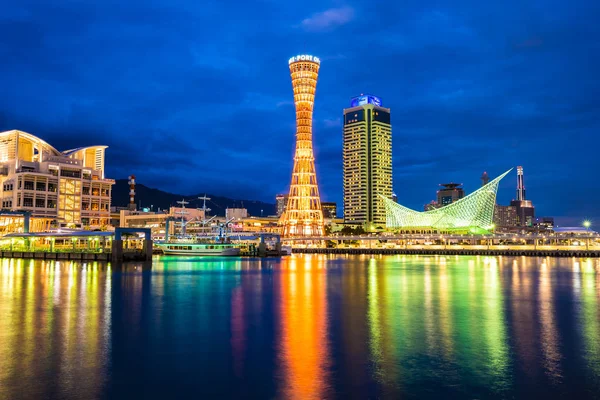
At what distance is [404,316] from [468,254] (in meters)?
84.2

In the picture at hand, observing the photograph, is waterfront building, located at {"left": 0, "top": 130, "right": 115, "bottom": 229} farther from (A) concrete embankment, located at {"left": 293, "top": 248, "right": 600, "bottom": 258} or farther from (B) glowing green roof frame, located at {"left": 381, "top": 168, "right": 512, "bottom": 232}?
(B) glowing green roof frame, located at {"left": 381, "top": 168, "right": 512, "bottom": 232}

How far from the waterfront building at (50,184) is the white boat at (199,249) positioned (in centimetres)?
2014

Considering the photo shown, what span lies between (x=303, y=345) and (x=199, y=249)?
65.0 metres

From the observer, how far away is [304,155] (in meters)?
94.8

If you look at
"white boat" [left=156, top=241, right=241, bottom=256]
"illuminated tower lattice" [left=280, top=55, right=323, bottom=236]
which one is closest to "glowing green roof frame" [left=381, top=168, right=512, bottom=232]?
"illuminated tower lattice" [left=280, top=55, right=323, bottom=236]

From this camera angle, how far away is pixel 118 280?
3195 centimetres

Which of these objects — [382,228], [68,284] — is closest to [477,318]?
[68,284]

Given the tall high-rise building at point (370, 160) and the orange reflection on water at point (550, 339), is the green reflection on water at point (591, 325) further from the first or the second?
the tall high-rise building at point (370, 160)

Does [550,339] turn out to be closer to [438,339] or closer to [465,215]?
[438,339]

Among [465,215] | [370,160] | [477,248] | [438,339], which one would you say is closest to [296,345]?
[438,339]

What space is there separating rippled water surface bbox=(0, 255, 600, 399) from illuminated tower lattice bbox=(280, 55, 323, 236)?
70452 mm

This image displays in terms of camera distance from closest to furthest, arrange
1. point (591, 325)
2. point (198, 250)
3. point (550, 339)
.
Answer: point (550, 339) < point (591, 325) < point (198, 250)

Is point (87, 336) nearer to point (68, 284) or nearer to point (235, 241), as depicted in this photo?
point (68, 284)

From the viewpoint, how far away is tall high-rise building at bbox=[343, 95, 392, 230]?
642 feet
